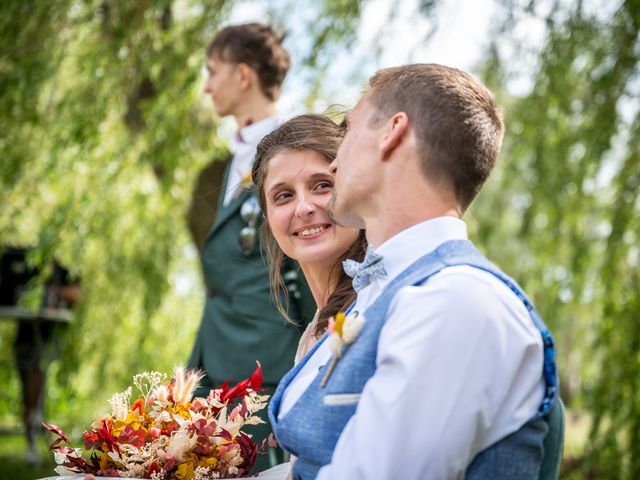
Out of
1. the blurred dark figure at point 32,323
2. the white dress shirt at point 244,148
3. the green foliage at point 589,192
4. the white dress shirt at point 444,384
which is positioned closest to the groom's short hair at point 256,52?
the white dress shirt at point 244,148

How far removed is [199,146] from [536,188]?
2.42m

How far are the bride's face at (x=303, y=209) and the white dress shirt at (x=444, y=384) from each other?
37.1 inches

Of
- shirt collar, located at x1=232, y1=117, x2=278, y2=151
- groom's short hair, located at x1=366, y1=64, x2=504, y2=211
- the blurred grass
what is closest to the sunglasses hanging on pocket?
shirt collar, located at x1=232, y1=117, x2=278, y2=151

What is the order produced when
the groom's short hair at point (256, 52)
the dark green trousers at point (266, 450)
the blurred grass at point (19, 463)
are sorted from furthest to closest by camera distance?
the blurred grass at point (19, 463), the groom's short hair at point (256, 52), the dark green trousers at point (266, 450)

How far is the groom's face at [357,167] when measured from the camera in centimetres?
182

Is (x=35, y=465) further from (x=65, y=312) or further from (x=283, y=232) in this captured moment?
(x=283, y=232)

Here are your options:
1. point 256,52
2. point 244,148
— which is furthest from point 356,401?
point 256,52

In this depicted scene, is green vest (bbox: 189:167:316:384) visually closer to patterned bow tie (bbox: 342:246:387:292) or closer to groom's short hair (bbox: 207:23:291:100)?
groom's short hair (bbox: 207:23:291:100)

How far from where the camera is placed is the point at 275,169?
2.65 metres

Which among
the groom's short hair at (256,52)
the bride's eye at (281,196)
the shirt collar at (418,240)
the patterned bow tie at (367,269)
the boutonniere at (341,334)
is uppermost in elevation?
the groom's short hair at (256,52)

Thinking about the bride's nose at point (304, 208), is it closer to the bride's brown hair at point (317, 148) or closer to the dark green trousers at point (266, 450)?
the bride's brown hair at point (317, 148)

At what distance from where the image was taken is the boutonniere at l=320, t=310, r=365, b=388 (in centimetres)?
171

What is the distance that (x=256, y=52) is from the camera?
3.90 meters

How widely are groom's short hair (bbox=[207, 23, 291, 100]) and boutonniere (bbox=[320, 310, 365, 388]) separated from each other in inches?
89.8
